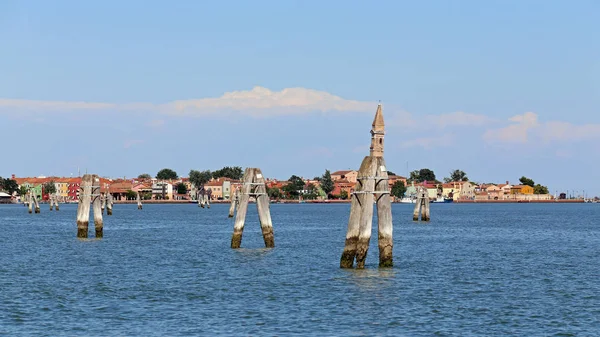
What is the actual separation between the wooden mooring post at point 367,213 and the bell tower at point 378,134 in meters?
4.13

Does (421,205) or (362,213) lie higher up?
(421,205)

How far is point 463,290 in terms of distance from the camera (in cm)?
3164

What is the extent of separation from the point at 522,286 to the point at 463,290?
108 inches

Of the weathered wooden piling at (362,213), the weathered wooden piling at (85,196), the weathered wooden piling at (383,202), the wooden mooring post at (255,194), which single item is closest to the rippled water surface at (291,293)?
the weathered wooden piling at (362,213)

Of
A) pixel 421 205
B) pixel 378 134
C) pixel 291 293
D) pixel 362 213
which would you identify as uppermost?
pixel 378 134

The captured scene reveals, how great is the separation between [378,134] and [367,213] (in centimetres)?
815

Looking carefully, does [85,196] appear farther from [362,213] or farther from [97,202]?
[362,213]

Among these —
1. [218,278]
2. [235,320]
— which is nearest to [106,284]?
[218,278]

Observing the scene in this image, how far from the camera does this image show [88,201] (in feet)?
174

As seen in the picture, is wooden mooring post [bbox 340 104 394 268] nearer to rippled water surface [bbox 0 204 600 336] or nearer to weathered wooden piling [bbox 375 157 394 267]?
weathered wooden piling [bbox 375 157 394 267]

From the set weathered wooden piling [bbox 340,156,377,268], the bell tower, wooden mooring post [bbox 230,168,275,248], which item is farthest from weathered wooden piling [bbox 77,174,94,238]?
weathered wooden piling [bbox 340,156,377,268]

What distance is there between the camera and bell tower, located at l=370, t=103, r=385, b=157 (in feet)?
127

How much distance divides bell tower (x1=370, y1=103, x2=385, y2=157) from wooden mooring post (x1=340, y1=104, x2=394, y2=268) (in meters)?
4.13

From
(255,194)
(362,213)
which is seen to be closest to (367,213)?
(362,213)
